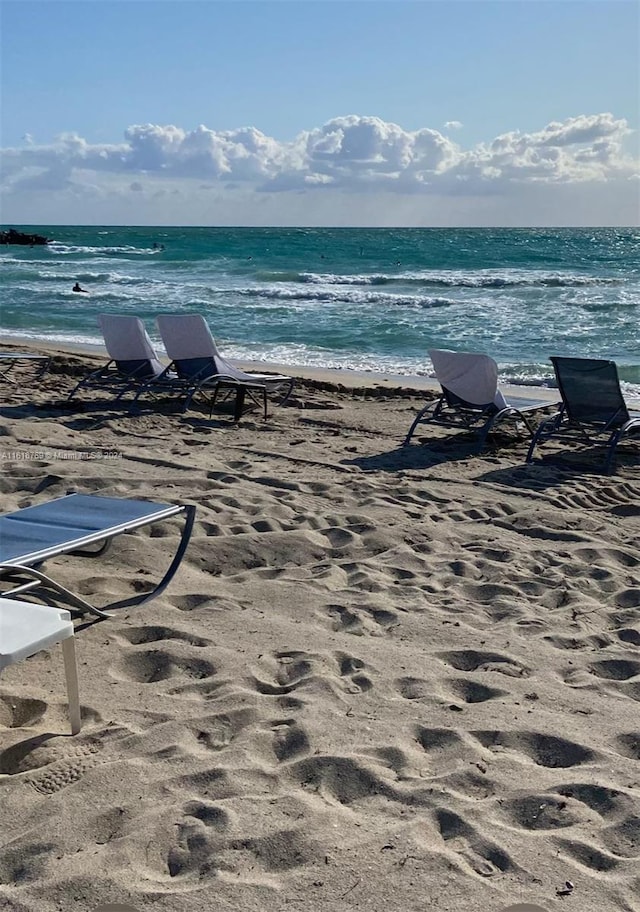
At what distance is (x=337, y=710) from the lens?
3.08 metres

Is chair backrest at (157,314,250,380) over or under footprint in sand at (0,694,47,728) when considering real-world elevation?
over

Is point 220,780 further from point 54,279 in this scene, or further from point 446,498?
point 54,279

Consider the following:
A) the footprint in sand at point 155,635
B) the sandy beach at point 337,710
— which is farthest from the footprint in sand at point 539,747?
the footprint in sand at point 155,635

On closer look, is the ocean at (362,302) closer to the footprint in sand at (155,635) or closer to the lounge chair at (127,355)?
the lounge chair at (127,355)

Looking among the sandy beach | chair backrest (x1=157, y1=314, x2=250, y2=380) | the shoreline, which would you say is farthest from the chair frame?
the shoreline

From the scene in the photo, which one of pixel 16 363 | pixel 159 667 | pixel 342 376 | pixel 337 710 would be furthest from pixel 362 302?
pixel 337 710

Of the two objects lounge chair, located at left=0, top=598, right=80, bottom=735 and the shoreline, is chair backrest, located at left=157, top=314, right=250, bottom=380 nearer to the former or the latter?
the shoreline

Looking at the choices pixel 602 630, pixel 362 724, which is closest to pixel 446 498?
pixel 602 630

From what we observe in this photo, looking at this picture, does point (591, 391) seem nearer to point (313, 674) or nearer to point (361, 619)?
point (361, 619)

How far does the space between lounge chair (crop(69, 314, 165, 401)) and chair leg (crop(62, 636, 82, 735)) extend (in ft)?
Answer: 20.3

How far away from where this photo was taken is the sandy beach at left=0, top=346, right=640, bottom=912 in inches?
89.9

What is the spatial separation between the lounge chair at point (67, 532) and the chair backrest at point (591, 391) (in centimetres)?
391

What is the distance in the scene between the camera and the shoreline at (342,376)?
1155cm

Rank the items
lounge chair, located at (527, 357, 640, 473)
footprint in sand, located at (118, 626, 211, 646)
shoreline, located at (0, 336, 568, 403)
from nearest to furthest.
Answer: footprint in sand, located at (118, 626, 211, 646)
lounge chair, located at (527, 357, 640, 473)
shoreline, located at (0, 336, 568, 403)
